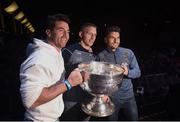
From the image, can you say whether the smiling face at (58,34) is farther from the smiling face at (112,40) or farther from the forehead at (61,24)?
the smiling face at (112,40)

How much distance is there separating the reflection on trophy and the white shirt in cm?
25

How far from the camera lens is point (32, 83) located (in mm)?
1764

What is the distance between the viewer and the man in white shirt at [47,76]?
1.78m

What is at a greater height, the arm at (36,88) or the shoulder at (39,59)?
the shoulder at (39,59)

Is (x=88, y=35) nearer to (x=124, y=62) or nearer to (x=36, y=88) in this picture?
(x=124, y=62)

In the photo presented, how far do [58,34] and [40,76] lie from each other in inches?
16.6

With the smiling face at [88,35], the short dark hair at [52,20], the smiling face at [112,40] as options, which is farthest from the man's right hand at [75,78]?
the smiling face at [112,40]

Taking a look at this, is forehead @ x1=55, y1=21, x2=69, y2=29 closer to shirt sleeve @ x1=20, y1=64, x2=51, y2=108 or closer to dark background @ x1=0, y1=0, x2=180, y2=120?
dark background @ x1=0, y1=0, x2=180, y2=120

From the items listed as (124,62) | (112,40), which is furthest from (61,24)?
(124,62)

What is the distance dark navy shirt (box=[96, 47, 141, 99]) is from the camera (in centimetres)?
325

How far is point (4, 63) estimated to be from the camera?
6.18m

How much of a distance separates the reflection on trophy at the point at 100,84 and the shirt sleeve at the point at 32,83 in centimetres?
37

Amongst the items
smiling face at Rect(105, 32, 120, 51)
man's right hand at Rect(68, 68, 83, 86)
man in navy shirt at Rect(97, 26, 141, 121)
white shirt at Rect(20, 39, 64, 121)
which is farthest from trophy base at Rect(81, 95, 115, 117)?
smiling face at Rect(105, 32, 120, 51)

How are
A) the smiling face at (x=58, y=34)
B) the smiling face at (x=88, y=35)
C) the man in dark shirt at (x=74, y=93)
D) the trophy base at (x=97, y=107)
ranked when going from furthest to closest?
the smiling face at (x=88, y=35)
the man in dark shirt at (x=74, y=93)
the trophy base at (x=97, y=107)
the smiling face at (x=58, y=34)
